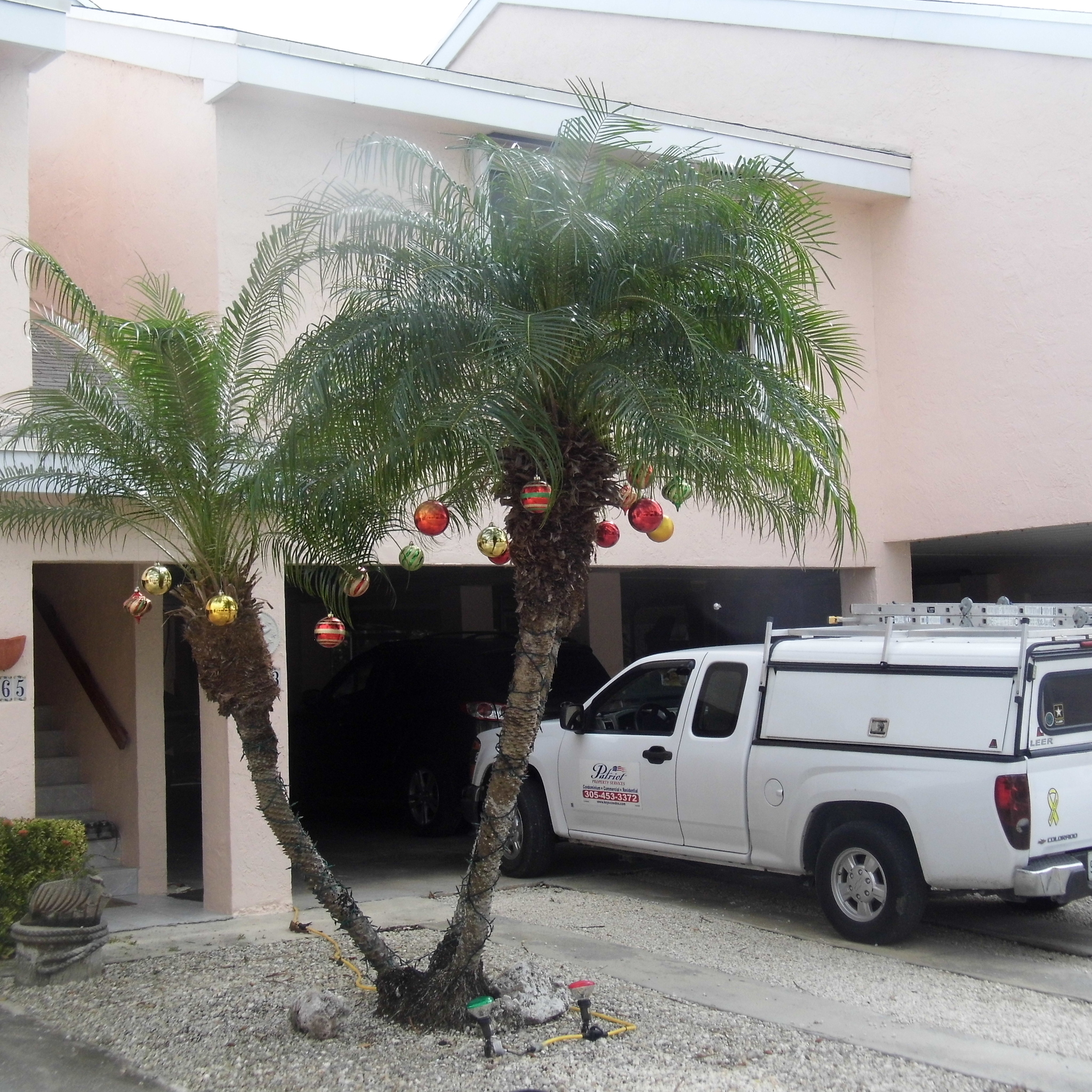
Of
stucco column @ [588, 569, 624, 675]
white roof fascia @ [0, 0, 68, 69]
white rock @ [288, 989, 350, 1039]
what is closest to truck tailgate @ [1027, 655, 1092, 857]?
white rock @ [288, 989, 350, 1039]

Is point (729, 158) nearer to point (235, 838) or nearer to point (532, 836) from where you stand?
point (532, 836)

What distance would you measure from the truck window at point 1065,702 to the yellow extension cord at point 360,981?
9.91ft

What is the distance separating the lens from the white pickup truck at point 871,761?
6855 millimetres

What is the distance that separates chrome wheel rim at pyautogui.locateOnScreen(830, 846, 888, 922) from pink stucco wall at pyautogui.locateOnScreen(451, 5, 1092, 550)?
182 inches

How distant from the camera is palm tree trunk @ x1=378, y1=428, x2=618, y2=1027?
18.6 feet

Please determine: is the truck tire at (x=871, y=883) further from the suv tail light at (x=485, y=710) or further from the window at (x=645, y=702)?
the suv tail light at (x=485, y=710)

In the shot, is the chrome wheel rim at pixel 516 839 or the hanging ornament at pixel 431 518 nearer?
the hanging ornament at pixel 431 518

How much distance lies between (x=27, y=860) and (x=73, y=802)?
3.58 metres

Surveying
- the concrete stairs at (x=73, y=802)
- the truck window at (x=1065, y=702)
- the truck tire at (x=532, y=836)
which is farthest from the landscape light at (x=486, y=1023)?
the concrete stairs at (x=73, y=802)

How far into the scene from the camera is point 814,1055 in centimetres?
544

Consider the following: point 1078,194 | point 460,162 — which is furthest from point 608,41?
point 1078,194

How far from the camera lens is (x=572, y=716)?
9.38 m

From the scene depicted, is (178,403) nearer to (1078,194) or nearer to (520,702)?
(520,702)

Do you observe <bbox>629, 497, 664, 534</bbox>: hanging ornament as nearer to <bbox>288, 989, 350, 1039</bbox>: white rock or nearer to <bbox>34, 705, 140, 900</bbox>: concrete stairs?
<bbox>288, 989, 350, 1039</bbox>: white rock
